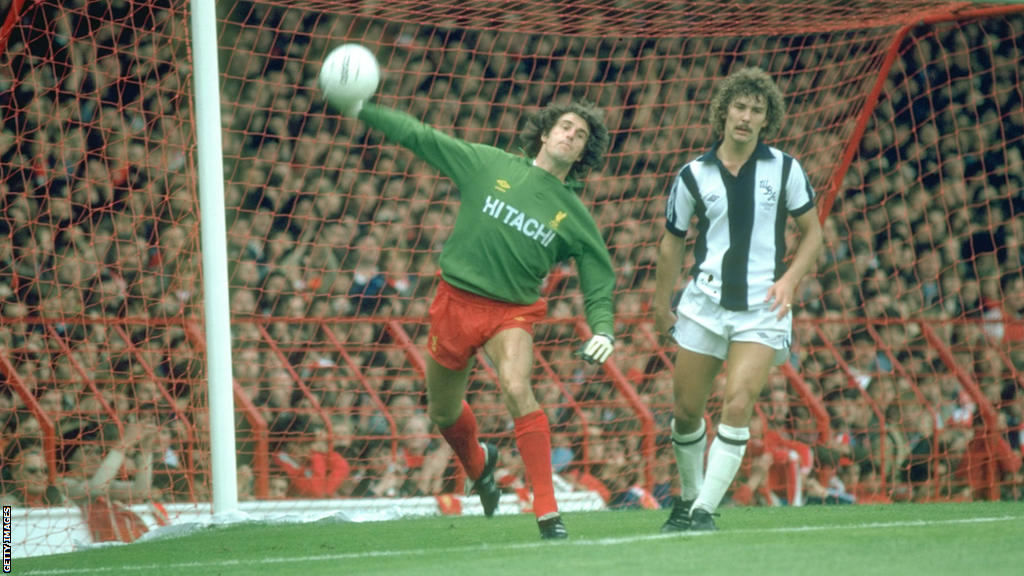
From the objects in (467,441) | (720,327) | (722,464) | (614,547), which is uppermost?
(720,327)

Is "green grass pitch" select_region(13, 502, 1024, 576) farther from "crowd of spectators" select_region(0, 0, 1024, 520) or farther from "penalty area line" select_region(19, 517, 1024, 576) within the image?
"crowd of spectators" select_region(0, 0, 1024, 520)

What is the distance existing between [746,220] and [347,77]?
5.47 feet

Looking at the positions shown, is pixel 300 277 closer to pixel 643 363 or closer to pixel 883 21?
pixel 643 363

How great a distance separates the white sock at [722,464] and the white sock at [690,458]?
392 millimetres

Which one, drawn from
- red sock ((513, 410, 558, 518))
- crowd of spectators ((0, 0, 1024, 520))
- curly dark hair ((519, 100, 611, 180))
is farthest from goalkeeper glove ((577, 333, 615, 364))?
crowd of spectators ((0, 0, 1024, 520))

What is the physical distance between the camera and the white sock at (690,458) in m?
5.09

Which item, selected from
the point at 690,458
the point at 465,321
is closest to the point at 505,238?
the point at 465,321

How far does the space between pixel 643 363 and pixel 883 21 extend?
2.81 metres

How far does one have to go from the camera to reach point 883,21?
7.18 meters

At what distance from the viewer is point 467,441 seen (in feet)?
17.9

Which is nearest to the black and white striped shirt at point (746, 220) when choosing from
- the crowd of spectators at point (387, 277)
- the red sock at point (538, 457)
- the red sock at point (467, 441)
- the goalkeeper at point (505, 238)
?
the goalkeeper at point (505, 238)

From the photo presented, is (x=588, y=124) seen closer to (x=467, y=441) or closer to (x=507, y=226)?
(x=507, y=226)

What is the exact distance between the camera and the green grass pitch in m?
3.85

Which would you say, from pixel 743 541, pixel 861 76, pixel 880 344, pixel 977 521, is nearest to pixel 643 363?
pixel 880 344
